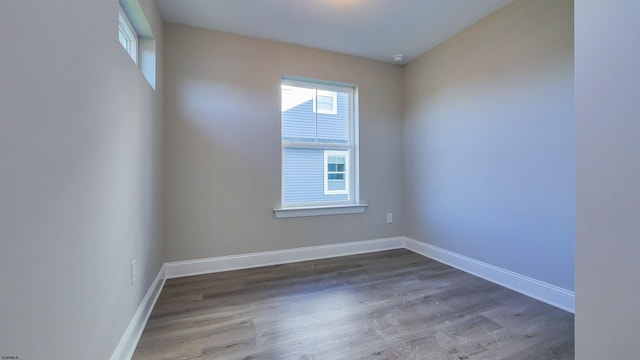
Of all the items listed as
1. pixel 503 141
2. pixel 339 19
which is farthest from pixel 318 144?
pixel 503 141

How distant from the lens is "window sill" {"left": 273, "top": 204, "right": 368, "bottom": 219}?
9.86 feet

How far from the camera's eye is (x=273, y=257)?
9.74ft

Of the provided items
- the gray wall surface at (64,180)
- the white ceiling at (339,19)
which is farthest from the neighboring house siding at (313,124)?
the gray wall surface at (64,180)

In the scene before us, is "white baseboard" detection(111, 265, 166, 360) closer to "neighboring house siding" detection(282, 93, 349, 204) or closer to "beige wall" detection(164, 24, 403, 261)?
"beige wall" detection(164, 24, 403, 261)

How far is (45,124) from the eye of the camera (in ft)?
2.57

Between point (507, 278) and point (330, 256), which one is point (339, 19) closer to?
point (330, 256)

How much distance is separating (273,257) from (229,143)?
53.1 inches

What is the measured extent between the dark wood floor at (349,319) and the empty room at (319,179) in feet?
0.06

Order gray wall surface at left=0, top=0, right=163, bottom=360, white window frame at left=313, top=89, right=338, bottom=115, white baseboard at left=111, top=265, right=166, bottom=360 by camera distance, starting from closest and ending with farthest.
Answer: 1. gray wall surface at left=0, top=0, right=163, bottom=360
2. white baseboard at left=111, top=265, right=166, bottom=360
3. white window frame at left=313, top=89, right=338, bottom=115

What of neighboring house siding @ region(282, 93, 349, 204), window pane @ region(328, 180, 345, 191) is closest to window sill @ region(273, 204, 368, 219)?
neighboring house siding @ region(282, 93, 349, 204)

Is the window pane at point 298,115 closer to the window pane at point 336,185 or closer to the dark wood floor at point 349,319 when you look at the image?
the window pane at point 336,185

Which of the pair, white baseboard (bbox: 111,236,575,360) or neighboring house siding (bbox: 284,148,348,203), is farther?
neighboring house siding (bbox: 284,148,348,203)

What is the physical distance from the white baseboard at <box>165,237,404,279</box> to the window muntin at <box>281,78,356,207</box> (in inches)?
21.8

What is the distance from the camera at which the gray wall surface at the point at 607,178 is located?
963 millimetres
